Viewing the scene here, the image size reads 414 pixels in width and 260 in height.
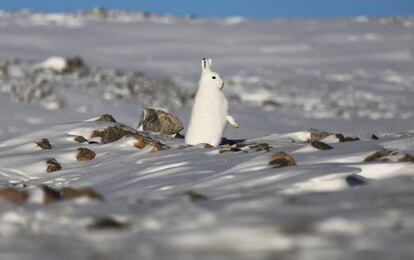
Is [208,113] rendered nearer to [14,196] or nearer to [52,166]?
[52,166]

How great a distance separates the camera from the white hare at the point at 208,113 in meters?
8.50

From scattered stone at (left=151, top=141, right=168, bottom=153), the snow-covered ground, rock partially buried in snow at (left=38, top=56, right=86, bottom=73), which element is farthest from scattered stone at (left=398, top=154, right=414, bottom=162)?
rock partially buried in snow at (left=38, top=56, right=86, bottom=73)

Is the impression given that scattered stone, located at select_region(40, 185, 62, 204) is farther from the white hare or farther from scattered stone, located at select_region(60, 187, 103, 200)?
the white hare

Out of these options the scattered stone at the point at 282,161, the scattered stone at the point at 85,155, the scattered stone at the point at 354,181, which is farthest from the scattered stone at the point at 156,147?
the scattered stone at the point at 354,181

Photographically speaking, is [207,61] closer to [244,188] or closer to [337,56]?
[244,188]

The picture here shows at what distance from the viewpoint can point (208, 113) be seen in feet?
27.9

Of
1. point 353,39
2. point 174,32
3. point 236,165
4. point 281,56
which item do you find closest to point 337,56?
point 281,56

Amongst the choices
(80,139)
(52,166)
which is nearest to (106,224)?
(52,166)

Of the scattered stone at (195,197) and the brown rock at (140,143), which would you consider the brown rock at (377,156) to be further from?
the brown rock at (140,143)

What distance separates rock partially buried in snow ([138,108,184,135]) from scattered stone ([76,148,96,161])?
7.72ft

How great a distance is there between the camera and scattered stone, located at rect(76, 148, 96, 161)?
823 cm

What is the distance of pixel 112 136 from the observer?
9383mm

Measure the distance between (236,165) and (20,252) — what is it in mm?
2733

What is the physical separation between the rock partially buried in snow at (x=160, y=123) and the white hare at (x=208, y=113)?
2044 millimetres
